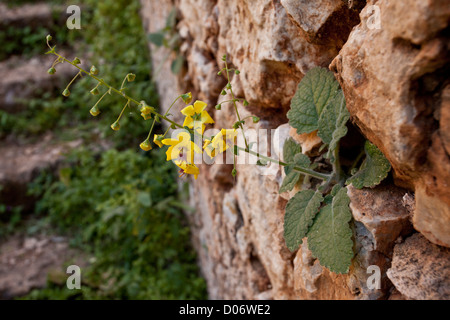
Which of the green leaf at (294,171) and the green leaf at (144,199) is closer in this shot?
the green leaf at (294,171)

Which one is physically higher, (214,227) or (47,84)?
(47,84)

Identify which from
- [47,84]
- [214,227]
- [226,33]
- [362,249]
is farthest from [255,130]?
[47,84]

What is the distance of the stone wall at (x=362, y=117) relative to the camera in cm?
86

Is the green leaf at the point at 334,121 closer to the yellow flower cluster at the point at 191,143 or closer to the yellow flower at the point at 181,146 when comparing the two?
the yellow flower cluster at the point at 191,143

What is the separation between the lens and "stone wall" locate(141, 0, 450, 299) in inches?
33.7

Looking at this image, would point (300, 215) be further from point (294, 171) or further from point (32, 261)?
point (32, 261)

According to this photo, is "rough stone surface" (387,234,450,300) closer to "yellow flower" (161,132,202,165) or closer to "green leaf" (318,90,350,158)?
"green leaf" (318,90,350,158)

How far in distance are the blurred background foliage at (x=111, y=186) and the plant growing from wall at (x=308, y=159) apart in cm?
187

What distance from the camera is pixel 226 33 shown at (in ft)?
6.25

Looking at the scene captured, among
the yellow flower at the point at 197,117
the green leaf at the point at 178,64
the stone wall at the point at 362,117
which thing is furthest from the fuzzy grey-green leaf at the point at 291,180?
the green leaf at the point at 178,64

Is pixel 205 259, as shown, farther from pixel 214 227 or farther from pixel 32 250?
pixel 32 250

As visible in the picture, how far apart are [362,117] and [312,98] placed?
31 cm

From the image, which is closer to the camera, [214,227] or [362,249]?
[362,249]

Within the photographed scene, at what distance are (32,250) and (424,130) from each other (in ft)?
13.1
